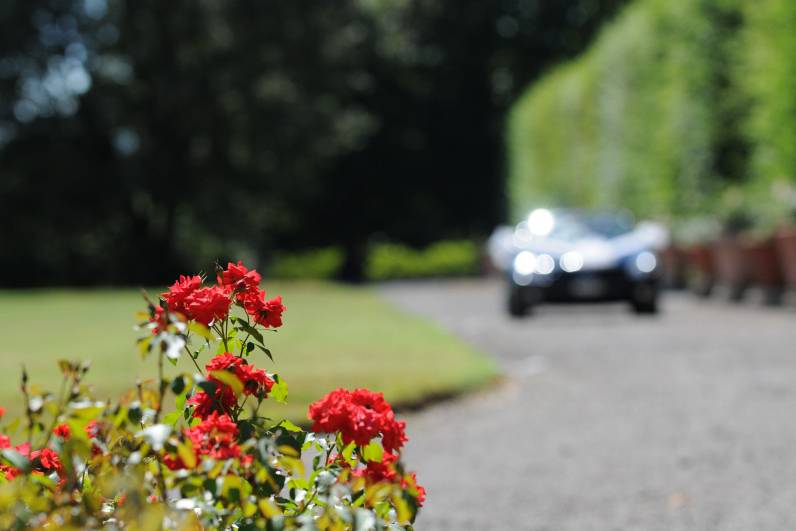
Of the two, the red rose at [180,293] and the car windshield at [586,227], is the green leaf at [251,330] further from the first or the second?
the car windshield at [586,227]

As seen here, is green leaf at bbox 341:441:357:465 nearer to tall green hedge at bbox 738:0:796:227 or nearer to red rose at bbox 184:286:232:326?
red rose at bbox 184:286:232:326

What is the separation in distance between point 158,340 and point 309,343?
10.3 m

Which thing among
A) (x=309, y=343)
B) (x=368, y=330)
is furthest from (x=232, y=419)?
(x=368, y=330)

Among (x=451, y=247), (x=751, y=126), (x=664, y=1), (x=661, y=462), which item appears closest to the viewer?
(x=661, y=462)

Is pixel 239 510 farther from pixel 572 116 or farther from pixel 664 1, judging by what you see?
pixel 572 116

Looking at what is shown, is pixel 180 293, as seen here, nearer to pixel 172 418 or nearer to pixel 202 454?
pixel 172 418

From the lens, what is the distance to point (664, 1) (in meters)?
21.3

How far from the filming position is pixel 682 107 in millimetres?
20203

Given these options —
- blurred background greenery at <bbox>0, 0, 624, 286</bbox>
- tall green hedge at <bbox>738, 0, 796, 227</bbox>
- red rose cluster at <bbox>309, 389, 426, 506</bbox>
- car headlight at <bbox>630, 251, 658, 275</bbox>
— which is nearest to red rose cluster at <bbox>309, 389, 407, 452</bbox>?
red rose cluster at <bbox>309, 389, 426, 506</bbox>

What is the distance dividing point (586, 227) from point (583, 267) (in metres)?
0.97

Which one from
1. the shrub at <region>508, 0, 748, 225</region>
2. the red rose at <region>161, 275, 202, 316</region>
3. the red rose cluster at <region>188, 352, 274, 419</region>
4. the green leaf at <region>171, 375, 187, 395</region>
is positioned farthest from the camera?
the shrub at <region>508, 0, 748, 225</region>

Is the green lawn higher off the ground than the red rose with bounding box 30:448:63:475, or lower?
lower

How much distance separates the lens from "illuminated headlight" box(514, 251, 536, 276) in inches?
584

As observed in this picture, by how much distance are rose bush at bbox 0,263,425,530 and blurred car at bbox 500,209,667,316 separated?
12537 mm
